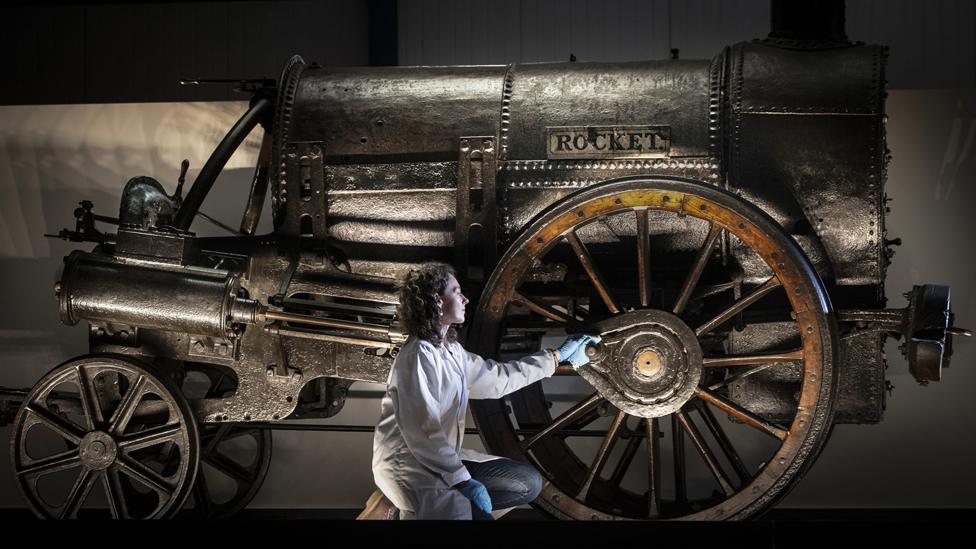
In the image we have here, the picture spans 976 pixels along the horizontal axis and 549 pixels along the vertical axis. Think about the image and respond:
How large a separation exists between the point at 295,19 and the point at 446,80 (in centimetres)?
213

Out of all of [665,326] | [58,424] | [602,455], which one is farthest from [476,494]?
[58,424]

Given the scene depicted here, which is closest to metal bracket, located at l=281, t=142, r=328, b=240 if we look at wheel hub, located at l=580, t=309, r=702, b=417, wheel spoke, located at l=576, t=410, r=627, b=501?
wheel hub, located at l=580, t=309, r=702, b=417

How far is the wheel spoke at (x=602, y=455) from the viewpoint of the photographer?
433 cm

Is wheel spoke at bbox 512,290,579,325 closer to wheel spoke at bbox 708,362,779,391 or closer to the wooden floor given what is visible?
wheel spoke at bbox 708,362,779,391

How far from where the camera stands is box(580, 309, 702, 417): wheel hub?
13.9ft

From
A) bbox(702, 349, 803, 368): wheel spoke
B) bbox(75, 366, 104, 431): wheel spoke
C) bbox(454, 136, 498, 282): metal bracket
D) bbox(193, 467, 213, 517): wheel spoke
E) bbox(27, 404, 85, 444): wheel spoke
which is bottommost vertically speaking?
bbox(193, 467, 213, 517): wheel spoke

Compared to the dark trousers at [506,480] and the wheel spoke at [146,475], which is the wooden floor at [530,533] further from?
the wheel spoke at [146,475]

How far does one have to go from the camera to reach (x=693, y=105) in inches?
179

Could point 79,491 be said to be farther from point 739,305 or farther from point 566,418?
point 739,305

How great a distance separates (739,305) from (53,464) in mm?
2924

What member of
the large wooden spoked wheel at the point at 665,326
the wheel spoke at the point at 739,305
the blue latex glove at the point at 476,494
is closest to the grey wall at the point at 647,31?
the large wooden spoked wheel at the point at 665,326

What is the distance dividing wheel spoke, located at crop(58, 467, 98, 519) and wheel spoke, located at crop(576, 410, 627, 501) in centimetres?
204

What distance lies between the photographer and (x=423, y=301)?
149 inches

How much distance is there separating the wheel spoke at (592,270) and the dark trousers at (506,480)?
2.35 feet
